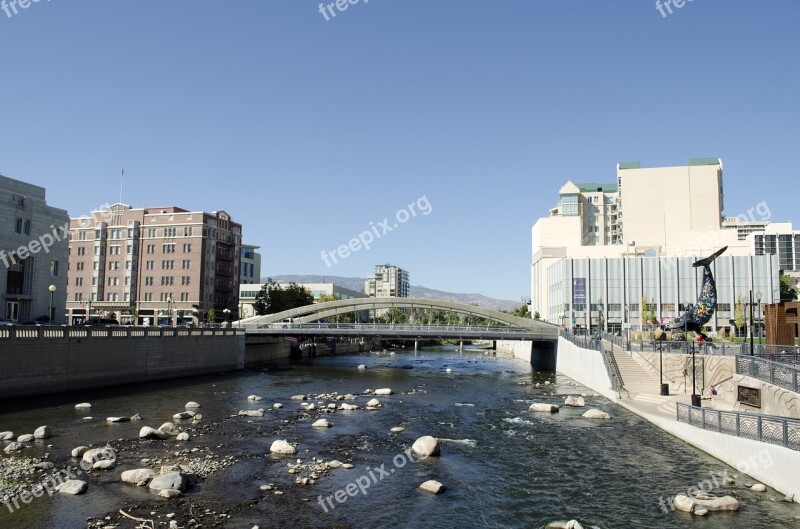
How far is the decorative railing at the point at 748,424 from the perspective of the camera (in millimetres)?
18234

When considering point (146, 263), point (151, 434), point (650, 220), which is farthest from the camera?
point (650, 220)

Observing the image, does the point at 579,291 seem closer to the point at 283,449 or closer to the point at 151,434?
the point at 283,449

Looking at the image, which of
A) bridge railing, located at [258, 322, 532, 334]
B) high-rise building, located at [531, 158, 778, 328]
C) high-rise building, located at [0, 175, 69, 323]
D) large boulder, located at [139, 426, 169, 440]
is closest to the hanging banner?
high-rise building, located at [531, 158, 778, 328]

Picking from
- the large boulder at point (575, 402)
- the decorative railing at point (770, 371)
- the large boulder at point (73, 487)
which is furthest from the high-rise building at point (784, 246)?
the large boulder at point (73, 487)

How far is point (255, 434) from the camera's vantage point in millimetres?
28328

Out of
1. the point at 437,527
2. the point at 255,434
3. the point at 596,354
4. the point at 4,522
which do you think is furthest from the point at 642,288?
the point at 4,522

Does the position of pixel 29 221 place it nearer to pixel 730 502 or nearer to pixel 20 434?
pixel 20 434

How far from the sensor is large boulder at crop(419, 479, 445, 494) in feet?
64.6

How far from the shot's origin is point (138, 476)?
19.5m

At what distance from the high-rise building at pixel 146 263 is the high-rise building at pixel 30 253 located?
116 feet

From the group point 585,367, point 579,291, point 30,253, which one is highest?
point 30,253

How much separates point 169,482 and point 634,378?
32511mm

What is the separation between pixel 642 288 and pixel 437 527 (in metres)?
90.7

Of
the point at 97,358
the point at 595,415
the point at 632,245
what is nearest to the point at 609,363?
the point at 595,415
